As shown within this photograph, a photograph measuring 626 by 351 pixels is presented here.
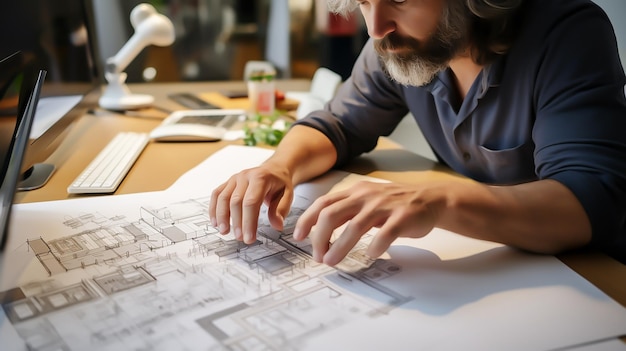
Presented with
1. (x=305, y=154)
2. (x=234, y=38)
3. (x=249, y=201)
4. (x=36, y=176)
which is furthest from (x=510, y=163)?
(x=234, y=38)

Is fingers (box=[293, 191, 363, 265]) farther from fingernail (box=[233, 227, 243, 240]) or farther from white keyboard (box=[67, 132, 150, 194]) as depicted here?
white keyboard (box=[67, 132, 150, 194])

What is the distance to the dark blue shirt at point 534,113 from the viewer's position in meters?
0.67

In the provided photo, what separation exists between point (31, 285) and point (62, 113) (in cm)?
64

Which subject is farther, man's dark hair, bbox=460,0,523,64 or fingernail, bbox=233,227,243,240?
man's dark hair, bbox=460,0,523,64

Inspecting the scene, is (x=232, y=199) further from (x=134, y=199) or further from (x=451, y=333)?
(x=451, y=333)

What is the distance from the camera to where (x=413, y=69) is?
35.2 inches

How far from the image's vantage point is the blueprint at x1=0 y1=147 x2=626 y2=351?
471 mm

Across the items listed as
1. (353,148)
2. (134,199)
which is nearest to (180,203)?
(134,199)

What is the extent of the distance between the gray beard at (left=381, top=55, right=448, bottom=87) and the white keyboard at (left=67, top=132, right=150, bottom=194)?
0.52m

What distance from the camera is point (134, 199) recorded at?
81 cm

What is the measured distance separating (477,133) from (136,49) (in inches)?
40.7

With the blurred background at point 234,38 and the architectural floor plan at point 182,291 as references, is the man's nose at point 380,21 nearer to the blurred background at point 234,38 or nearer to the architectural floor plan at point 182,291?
the architectural floor plan at point 182,291

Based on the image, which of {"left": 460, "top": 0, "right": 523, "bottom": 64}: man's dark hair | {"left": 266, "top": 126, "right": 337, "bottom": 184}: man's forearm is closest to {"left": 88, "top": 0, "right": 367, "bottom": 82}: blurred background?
{"left": 266, "top": 126, "right": 337, "bottom": 184}: man's forearm

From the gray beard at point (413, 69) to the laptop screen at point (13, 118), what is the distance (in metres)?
0.55
